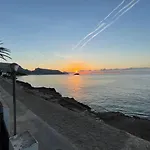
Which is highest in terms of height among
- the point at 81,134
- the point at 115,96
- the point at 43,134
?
the point at 43,134

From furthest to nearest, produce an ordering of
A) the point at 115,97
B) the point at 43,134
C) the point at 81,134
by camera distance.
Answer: the point at 115,97 → the point at 81,134 → the point at 43,134

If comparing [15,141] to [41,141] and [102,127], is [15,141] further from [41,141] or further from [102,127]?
[102,127]

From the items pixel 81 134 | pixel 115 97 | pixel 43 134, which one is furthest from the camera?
pixel 115 97

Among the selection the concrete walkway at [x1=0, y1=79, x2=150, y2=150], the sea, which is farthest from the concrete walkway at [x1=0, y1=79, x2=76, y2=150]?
the sea

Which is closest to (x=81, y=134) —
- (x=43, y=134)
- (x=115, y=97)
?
(x=43, y=134)

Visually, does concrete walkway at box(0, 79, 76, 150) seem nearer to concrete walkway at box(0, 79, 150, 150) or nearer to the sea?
concrete walkway at box(0, 79, 150, 150)

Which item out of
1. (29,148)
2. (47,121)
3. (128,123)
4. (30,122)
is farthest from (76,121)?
(29,148)

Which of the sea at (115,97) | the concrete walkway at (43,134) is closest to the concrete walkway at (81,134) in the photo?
the concrete walkway at (43,134)

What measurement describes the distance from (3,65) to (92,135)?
4.98 metres

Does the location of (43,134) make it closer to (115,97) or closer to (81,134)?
(81,134)

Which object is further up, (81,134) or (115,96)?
(81,134)

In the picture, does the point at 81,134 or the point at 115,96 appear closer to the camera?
the point at 81,134

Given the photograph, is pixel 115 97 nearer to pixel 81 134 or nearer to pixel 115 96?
pixel 115 96

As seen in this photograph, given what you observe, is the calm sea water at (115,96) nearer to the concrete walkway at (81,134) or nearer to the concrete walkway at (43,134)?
the concrete walkway at (81,134)
